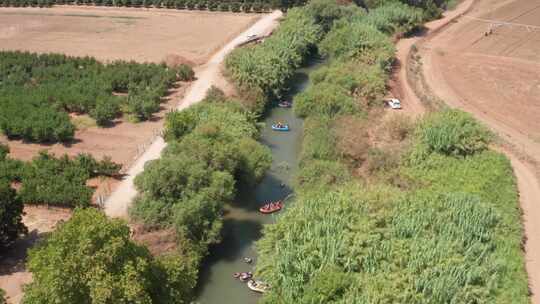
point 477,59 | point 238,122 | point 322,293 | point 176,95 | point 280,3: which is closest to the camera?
point 322,293

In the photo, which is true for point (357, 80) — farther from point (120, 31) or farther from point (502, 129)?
point (120, 31)

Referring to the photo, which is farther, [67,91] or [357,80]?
[67,91]

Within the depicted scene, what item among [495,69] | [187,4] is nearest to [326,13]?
[495,69]

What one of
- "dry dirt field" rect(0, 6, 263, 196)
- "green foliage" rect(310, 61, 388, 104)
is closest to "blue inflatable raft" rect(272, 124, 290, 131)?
"green foliage" rect(310, 61, 388, 104)

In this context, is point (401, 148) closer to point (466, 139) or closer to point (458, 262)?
point (466, 139)

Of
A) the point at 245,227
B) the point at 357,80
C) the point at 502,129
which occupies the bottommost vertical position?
the point at 245,227

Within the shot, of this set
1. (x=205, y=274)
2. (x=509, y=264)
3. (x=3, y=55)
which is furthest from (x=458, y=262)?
(x=3, y=55)
